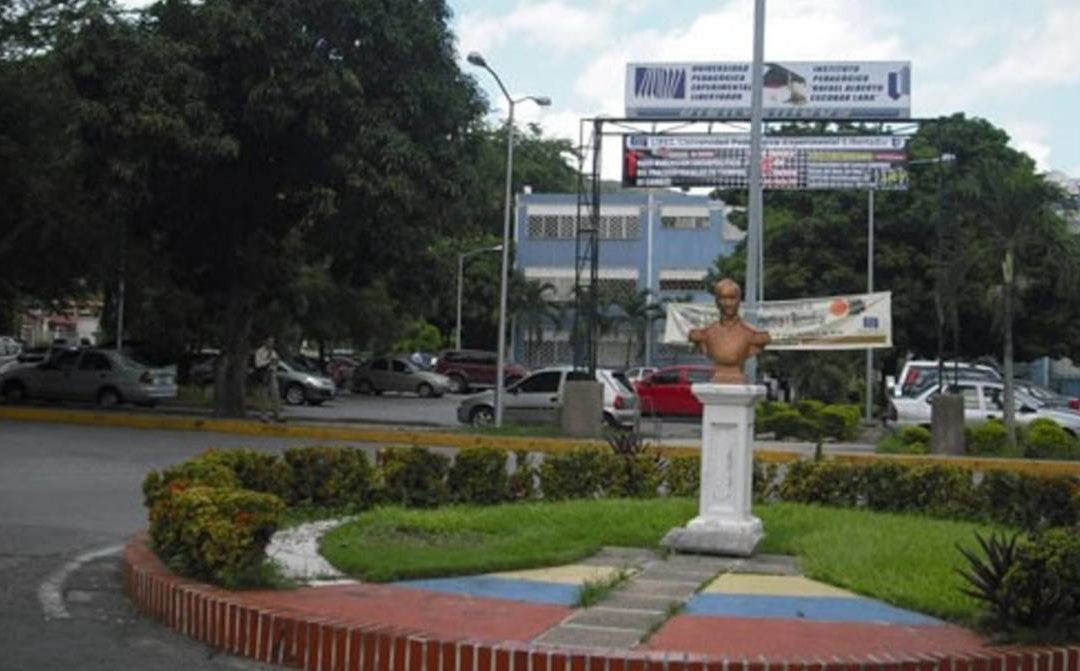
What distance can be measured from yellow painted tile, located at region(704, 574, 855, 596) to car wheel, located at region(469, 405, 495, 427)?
22965 millimetres

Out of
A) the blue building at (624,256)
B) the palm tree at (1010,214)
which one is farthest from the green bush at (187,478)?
the blue building at (624,256)

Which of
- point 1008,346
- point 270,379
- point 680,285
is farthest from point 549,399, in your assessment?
point 680,285

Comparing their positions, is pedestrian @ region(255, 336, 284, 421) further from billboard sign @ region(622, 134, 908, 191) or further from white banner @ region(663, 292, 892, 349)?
billboard sign @ region(622, 134, 908, 191)

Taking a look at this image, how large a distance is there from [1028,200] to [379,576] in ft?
78.6

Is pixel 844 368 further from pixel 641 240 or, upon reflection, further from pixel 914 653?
pixel 914 653

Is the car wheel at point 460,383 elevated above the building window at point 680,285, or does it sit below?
below

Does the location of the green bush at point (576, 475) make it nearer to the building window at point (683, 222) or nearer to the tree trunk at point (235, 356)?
the tree trunk at point (235, 356)

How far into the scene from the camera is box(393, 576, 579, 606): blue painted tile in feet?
25.8

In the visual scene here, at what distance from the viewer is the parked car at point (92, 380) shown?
107ft

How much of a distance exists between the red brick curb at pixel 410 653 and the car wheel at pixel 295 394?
3394 cm

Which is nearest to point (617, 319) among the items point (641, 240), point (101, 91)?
point (641, 240)

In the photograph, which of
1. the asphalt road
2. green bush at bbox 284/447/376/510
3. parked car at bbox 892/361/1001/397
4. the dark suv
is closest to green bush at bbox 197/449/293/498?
green bush at bbox 284/447/376/510

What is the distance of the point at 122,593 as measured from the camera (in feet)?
28.2

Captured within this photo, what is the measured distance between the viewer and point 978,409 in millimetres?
31828
